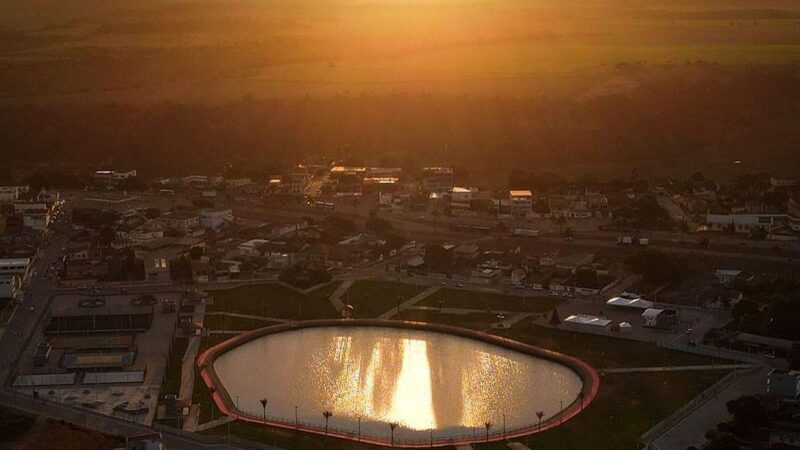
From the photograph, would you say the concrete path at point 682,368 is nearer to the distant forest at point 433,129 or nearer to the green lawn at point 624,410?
the green lawn at point 624,410

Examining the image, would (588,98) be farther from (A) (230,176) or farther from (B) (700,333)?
(B) (700,333)

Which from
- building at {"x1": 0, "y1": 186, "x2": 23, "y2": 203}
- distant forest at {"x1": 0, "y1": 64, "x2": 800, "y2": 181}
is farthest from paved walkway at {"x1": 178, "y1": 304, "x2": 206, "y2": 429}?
distant forest at {"x1": 0, "y1": 64, "x2": 800, "y2": 181}

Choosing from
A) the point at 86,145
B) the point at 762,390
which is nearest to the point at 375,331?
the point at 762,390

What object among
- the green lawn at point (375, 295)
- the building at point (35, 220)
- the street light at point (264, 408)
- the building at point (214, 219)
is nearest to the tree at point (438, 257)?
the green lawn at point (375, 295)

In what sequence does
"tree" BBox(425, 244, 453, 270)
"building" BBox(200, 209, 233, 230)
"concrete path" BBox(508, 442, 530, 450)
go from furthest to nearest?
"building" BBox(200, 209, 233, 230) → "tree" BBox(425, 244, 453, 270) → "concrete path" BBox(508, 442, 530, 450)

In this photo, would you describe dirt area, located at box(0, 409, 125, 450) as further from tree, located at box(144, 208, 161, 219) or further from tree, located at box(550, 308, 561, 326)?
tree, located at box(144, 208, 161, 219)

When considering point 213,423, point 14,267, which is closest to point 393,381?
point 213,423

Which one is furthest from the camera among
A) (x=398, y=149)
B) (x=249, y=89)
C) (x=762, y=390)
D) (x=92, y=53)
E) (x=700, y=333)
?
(x=92, y=53)
